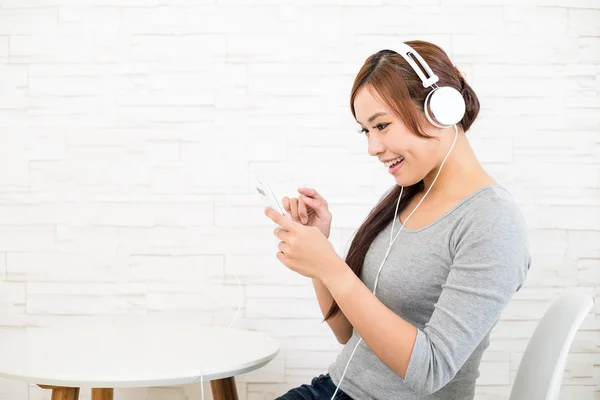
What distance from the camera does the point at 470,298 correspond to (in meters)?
0.96

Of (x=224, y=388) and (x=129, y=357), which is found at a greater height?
(x=129, y=357)

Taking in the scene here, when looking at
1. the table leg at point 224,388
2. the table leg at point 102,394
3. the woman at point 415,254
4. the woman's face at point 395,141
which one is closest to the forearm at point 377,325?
the woman at point 415,254

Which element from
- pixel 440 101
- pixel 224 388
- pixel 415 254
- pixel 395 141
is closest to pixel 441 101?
pixel 440 101

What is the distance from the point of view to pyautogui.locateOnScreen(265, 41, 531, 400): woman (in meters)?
0.97

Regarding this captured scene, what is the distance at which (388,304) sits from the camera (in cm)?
115

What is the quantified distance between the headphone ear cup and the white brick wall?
83cm

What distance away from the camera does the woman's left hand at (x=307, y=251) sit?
1.02 metres

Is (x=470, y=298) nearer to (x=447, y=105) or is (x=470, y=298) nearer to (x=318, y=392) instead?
(x=447, y=105)

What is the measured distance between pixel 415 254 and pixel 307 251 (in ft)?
0.70

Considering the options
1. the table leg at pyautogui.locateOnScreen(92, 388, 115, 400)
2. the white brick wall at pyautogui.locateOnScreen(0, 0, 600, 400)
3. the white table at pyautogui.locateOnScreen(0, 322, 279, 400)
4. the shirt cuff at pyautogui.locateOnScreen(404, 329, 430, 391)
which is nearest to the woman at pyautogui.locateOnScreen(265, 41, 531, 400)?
the shirt cuff at pyautogui.locateOnScreen(404, 329, 430, 391)

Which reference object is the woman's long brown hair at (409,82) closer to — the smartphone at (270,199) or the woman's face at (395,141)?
the woman's face at (395,141)

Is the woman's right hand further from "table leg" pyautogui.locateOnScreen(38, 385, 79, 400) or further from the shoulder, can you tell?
"table leg" pyautogui.locateOnScreen(38, 385, 79, 400)

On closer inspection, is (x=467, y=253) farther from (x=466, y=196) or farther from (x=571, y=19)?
(x=571, y=19)

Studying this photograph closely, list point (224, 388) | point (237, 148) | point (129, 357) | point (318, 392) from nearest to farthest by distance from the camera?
point (318, 392) → point (129, 357) → point (224, 388) → point (237, 148)
